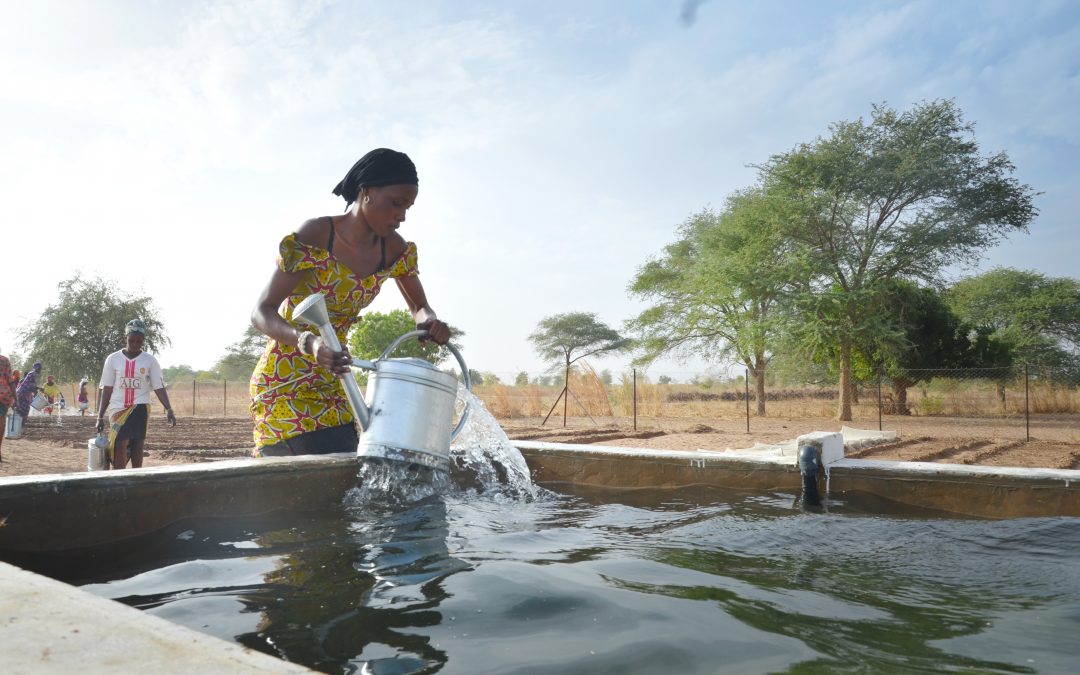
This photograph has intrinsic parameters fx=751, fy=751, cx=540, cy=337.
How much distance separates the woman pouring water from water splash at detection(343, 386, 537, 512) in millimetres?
266

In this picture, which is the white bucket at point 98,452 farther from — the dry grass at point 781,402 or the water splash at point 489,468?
the dry grass at point 781,402

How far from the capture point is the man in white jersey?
6668mm

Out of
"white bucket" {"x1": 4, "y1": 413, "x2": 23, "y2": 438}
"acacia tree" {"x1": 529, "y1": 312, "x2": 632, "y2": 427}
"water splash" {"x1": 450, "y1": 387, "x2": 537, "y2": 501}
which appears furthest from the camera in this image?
"acacia tree" {"x1": 529, "y1": 312, "x2": 632, "y2": 427}

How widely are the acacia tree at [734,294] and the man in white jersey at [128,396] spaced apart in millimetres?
17008

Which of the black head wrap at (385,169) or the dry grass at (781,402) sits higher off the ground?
the black head wrap at (385,169)

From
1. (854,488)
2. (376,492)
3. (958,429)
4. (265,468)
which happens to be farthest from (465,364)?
(958,429)

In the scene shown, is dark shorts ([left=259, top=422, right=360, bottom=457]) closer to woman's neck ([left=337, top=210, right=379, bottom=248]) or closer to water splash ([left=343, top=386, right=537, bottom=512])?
water splash ([left=343, top=386, right=537, bottom=512])

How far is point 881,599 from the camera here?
2.00 meters

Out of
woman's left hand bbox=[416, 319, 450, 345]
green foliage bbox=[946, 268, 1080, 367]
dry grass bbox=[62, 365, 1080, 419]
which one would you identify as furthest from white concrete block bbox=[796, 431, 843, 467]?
green foliage bbox=[946, 268, 1080, 367]

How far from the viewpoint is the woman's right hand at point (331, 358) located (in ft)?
7.94

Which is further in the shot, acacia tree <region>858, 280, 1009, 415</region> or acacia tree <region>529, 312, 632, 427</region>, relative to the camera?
acacia tree <region>529, 312, 632, 427</region>

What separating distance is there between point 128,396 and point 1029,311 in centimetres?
3682

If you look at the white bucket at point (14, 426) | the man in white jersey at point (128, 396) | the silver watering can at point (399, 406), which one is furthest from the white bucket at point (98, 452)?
the white bucket at point (14, 426)

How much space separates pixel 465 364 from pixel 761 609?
5.17 feet
